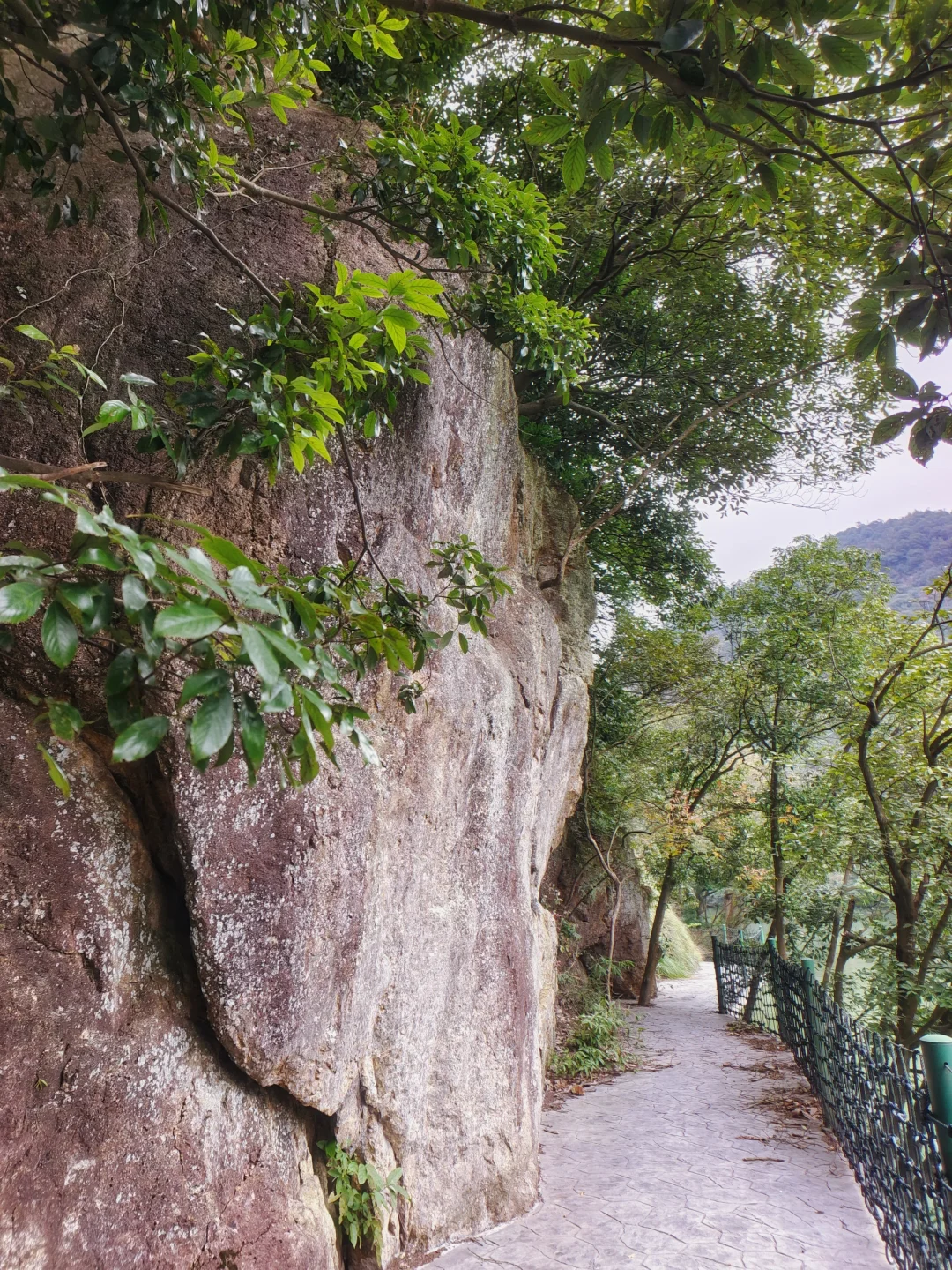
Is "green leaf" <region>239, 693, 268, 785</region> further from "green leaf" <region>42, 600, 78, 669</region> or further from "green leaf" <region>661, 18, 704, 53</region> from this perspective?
"green leaf" <region>661, 18, 704, 53</region>

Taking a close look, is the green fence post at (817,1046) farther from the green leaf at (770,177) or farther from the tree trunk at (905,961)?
the green leaf at (770,177)

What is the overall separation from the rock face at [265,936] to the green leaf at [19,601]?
1.89 meters

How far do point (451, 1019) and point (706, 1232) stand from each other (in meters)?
1.93

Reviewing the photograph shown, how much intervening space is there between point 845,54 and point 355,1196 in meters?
4.76

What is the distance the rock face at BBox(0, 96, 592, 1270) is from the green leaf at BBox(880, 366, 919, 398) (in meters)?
2.89

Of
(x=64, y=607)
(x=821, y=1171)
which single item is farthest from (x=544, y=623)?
(x=64, y=607)

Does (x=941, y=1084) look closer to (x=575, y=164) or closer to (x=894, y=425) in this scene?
(x=894, y=425)

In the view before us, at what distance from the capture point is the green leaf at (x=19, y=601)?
4.38 feet

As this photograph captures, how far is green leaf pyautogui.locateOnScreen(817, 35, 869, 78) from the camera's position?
1.56 meters

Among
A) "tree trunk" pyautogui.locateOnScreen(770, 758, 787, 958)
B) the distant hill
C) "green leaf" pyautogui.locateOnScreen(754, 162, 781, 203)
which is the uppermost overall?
the distant hill

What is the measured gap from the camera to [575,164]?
6.57 feet

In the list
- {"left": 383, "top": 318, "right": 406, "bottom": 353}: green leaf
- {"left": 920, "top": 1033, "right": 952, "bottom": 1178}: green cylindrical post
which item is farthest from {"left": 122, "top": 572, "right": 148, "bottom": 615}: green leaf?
{"left": 920, "top": 1033, "right": 952, "bottom": 1178}: green cylindrical post

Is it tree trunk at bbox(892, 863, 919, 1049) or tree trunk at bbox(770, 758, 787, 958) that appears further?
tree trunk at bbox(770, 758, 787, 958)

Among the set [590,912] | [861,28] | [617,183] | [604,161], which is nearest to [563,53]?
[604,161]
